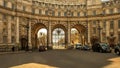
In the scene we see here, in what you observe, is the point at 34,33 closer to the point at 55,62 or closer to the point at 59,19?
the point at 59,19

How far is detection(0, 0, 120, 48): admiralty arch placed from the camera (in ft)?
200

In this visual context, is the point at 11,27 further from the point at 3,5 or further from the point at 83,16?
the point at 83,16

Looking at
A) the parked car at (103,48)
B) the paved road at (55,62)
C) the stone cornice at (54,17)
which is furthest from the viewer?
the stone cornice at (54,17)

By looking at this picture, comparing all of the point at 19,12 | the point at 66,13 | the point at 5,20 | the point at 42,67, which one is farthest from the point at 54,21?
the point at 42,67

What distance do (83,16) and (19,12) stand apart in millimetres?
23449

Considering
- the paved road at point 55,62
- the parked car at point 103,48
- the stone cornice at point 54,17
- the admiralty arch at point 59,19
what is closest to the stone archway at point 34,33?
the admiralty arch at point 59,19

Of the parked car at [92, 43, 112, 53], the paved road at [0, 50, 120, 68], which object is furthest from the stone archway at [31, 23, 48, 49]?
the paved road at [0, 50, 120, 68]

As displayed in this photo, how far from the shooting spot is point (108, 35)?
227 ft

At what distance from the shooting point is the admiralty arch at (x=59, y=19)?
61.1 meters

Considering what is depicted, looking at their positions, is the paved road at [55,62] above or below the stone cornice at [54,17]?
below

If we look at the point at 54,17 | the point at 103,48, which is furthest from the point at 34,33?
the point at 103,48

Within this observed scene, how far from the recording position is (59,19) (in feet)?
250

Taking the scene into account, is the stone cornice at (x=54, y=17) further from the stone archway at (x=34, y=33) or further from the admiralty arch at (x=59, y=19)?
the stone archway at (x=34, y=33)

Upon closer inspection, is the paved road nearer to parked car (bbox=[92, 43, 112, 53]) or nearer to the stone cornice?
parked car (bbox=[92, 43, 112, 53])
